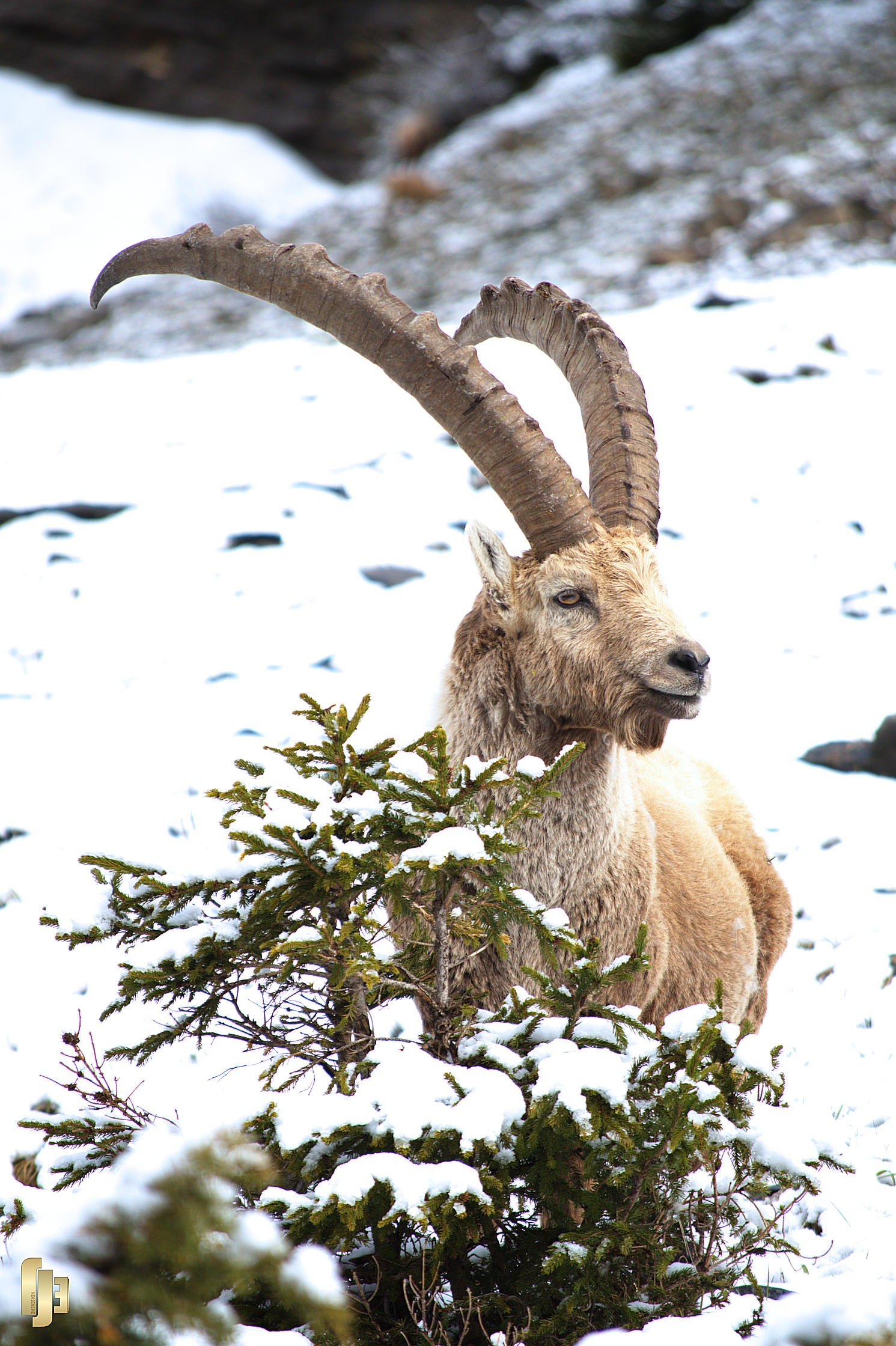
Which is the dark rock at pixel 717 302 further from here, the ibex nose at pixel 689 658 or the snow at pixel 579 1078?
the snow at pixel 579 1078

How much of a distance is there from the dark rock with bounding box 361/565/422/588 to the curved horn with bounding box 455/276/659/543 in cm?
345

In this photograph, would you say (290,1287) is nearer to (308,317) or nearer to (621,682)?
(621,682)

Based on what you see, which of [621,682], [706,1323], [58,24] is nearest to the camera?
[706,1323]

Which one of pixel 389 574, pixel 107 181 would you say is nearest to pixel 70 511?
pixel 389 574

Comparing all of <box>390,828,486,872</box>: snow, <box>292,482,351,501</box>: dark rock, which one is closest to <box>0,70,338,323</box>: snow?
<box>292,482,351,501</box>: dark rock

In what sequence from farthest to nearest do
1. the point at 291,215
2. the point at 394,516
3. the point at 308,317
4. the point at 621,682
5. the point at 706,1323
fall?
the point at 291,215
the point at 394,516
the point at 308,317
the point at 621,682
the point at 706,1323

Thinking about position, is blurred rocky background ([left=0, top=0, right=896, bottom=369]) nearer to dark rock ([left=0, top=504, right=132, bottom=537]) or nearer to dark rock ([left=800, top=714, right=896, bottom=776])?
dark rock ([left=0, top=504, right=132, bottom=537])

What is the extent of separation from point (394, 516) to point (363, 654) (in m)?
2.01

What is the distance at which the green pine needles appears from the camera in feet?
6.50

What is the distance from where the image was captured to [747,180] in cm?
1588

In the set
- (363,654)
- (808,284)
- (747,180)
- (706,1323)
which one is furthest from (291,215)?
(706,1323)

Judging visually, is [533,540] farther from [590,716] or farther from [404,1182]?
[404,1182]

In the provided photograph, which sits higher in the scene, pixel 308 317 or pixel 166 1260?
pixel 308 317

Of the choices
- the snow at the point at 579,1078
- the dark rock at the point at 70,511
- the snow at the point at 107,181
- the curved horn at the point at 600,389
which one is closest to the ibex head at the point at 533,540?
the curved horn at the point at 600,389
